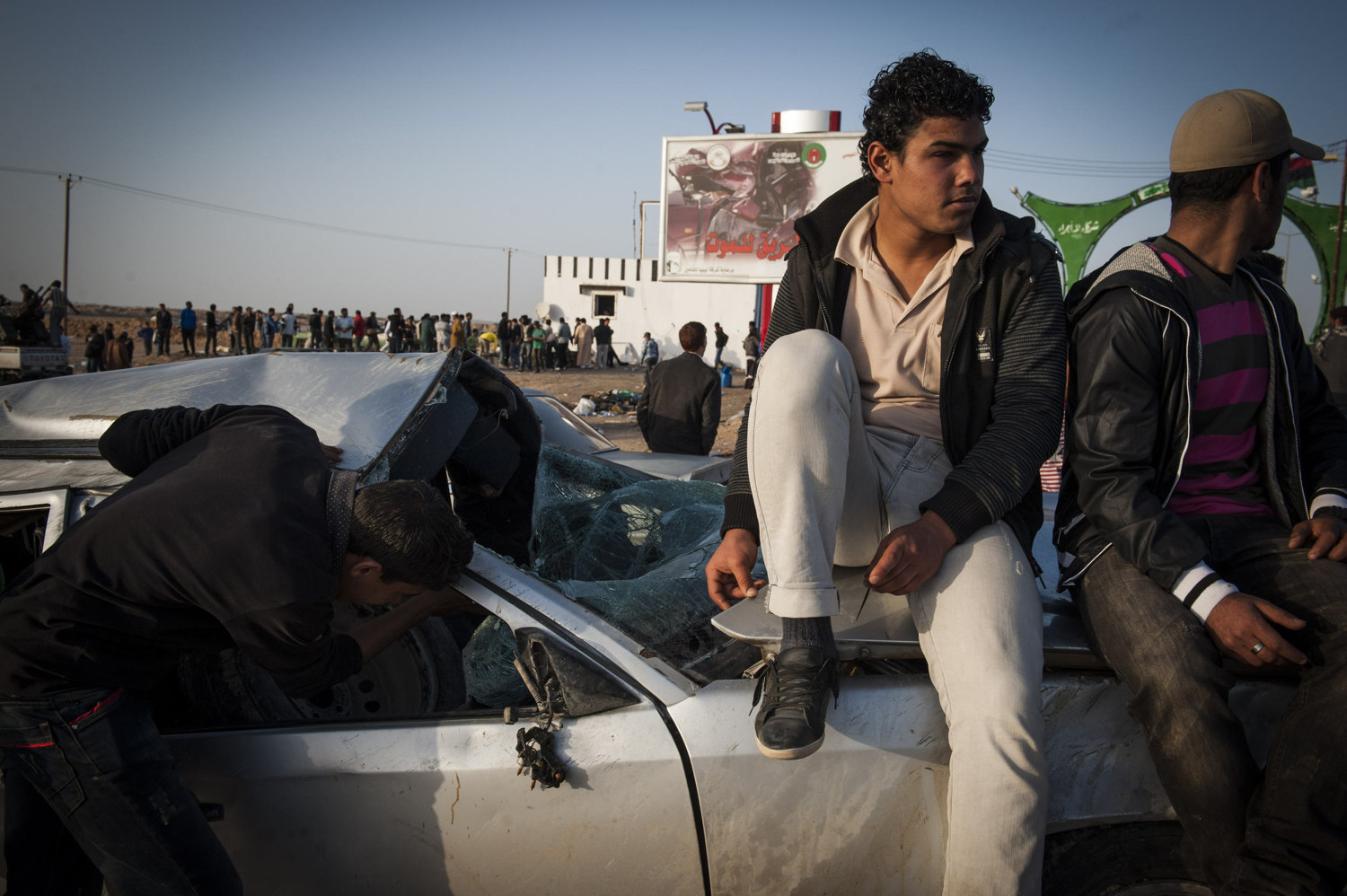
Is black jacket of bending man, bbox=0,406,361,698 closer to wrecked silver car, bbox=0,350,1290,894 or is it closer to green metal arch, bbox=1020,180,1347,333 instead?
wrecked silver car, bbox=0,350,1290,894

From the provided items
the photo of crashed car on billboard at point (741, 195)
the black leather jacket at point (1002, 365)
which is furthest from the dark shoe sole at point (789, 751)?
the photo of crashed car on billboard at point (741, 195)

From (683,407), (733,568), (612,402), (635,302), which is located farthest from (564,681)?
(635,302)

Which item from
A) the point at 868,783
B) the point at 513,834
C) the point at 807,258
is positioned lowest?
the point at 513,834

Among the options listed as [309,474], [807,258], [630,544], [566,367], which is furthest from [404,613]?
[566,367]

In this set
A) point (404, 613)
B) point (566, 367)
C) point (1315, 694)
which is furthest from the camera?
point (566, 367)

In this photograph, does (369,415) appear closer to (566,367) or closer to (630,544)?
(630,544)

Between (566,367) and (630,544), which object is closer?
(630,544)

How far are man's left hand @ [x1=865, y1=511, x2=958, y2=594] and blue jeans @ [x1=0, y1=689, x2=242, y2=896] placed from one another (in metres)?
1.55

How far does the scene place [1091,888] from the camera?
6.03ft

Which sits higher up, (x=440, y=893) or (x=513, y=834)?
(x=513, y=834)

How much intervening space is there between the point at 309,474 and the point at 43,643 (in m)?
0.62

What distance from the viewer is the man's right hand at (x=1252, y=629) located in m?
1.70

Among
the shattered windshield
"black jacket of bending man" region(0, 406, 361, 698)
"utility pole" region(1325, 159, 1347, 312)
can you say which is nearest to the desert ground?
the shattered windshield

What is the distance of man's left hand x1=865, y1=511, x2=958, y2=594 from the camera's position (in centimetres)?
182
